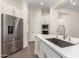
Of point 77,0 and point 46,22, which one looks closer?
point 77,0

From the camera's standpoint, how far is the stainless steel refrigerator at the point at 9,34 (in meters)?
4.24

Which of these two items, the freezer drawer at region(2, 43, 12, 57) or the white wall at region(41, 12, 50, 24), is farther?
the white wall at region(41, 12, 50, 24)

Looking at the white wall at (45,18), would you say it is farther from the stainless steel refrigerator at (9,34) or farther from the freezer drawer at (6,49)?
the freezer drawer at (6,49)

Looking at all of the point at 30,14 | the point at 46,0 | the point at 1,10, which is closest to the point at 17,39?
the point at 1,10

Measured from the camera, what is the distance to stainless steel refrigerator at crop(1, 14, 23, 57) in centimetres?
424

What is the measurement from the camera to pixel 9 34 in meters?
4.57

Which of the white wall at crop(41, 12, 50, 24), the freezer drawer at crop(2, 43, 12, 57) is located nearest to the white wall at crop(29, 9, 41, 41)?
the white wall at crop(41, 12, 50, 24)

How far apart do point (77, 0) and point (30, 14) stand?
6.77m

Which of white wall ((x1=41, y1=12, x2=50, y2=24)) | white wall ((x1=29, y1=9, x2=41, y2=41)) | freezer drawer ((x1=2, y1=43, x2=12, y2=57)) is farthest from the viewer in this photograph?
white wall ((x1=29, y1=9, x2=41, y2=41))

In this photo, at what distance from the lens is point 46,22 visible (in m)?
8.99

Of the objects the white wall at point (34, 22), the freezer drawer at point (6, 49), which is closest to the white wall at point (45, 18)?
the white wall at point (34, 22)

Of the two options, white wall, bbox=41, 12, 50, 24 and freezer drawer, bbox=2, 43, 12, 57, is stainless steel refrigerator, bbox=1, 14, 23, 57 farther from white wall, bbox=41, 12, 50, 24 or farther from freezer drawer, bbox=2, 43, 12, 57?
white wall, bbox=41, 12, 50, 24

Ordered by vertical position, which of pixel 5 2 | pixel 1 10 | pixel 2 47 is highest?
pixel 5 2

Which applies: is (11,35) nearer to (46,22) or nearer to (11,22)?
(11,22)
